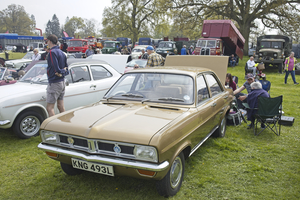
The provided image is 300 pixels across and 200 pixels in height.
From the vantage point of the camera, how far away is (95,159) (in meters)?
2.80

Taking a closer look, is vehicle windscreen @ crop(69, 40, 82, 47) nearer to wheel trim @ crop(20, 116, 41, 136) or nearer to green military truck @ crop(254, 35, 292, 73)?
green military truck @ crop(254, 35, 292, 73)

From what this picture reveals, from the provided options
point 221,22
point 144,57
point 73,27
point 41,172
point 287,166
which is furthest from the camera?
point 73,27

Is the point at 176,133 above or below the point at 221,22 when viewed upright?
below

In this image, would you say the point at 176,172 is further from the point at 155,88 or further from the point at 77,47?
the point at 77,47

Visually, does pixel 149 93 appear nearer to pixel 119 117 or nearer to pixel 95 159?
pixel 119 117

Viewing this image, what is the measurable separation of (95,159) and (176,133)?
102 cm

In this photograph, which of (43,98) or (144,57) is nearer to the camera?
(43,98)

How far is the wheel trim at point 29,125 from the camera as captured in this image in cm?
512

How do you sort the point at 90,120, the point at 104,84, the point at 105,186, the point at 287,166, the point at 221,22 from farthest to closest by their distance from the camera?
the point at 221,22, the point at 104,84, the point at 287,166, the point at 105,186, the point at 90,120

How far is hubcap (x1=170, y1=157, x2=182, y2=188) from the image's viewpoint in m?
3.11

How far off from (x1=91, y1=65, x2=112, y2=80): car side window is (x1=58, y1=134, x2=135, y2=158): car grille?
11.5ft

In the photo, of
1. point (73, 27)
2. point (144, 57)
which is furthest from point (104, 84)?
point (73, 27)

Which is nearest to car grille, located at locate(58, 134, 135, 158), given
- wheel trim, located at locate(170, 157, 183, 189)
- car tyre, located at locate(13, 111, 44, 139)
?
wheel trim, located at locate(170, 157, 183, 189)


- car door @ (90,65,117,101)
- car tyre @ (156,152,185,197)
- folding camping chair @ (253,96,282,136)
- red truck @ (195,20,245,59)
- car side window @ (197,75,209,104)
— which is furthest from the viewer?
red truck @ (195,20,245,59)
